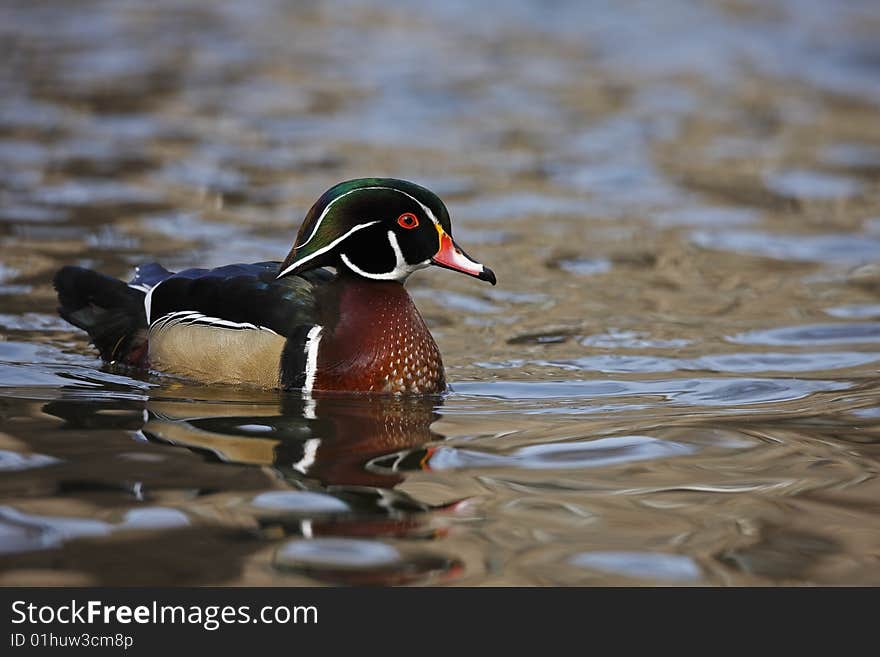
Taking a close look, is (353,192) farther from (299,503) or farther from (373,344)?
(299,503)

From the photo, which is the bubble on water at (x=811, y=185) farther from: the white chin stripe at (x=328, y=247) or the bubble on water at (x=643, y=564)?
the bubble on water at (x=643, y=564)

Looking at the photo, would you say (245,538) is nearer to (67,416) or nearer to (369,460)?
(369,460)

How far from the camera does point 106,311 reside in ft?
24.2

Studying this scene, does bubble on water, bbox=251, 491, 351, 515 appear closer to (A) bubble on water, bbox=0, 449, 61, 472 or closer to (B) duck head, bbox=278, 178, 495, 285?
(A) bubble on water, bbox=0, 449, 61, 472

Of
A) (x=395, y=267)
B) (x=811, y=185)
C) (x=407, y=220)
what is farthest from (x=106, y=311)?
(x=811, y=185)

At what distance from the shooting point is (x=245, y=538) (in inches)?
187

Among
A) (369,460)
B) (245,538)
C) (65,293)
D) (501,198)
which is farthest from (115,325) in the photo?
(501,198)

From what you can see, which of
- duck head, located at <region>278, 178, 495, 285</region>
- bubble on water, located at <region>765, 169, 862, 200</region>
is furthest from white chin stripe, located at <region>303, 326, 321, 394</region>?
bubble on water, located at <region>765, 169, 862, 200</region>

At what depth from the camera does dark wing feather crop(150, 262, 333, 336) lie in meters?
6.61

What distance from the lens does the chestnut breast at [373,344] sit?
657 cm

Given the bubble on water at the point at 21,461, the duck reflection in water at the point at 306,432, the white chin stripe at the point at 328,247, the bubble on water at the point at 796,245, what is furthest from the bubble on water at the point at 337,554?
the bubble on water at the point at 796,245

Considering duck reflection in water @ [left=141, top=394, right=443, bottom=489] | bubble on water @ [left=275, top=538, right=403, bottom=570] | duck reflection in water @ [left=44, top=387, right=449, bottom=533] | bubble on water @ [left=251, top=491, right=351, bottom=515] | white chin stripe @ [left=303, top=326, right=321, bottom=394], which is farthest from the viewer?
white chin stripe @ [left=303, top=326, right=321, bottom=394]

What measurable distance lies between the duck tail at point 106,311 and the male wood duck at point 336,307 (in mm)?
365

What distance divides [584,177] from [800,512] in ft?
25.3
